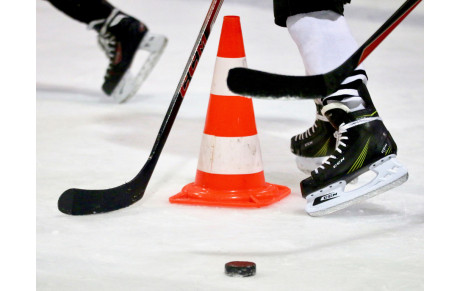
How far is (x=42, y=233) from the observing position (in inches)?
84.2

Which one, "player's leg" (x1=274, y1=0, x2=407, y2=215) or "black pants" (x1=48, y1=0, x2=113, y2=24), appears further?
"black pants" (x1=48, y1=0, x2=113, y2=24)

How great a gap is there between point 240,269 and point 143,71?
77.2 inches

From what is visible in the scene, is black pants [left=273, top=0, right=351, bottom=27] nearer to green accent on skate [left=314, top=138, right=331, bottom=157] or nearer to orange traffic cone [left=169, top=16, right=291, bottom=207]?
orange traffic cone [left=169, top=16, right=291, bottom=207]

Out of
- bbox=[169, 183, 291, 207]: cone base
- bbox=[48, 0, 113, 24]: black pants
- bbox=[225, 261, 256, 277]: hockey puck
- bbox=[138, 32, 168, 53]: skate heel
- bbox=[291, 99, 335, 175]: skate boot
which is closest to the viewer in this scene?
bbox=[225, 261, 256, 277]: hockey puck

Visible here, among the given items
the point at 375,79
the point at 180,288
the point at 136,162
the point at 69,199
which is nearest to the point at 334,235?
the point at 180,288

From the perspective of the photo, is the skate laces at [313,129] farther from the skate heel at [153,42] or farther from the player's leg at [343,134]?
the skate heel at [153,42]

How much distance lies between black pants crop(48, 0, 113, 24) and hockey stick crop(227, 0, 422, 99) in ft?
6.44

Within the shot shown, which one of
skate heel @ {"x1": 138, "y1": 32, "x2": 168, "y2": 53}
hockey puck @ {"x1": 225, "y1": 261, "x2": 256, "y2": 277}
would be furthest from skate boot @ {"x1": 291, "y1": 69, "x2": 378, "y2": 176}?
skate heel @ {"x1": 138, "y1": 32, "x2": 168, "y2": 53}

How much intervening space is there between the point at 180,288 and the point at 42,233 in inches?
20.2

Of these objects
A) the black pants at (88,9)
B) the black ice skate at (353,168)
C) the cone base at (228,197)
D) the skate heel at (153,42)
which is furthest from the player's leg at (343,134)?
the black pants at (88,9)

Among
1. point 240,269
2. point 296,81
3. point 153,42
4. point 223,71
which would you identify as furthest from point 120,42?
point 240,269

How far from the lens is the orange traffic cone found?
2434 millimetres

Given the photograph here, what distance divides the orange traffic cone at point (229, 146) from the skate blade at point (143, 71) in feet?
3.88

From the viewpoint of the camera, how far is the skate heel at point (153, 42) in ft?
11.9
